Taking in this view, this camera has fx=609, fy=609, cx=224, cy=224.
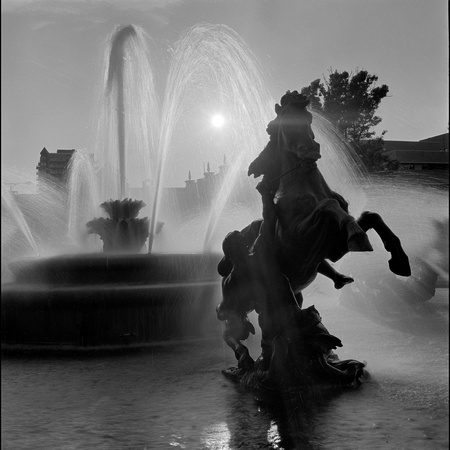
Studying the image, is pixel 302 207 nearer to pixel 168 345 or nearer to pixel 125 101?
pixel 168 345

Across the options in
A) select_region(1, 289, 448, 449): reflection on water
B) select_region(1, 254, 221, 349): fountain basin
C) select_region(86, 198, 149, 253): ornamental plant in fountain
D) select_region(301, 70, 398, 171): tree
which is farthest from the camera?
select_region(301, 70, 398, 171): tree

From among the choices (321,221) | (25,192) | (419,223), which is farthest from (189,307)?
(25,192)

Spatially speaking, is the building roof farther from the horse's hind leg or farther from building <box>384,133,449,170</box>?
the horse's hind leg

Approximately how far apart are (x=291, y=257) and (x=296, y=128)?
3.40ft

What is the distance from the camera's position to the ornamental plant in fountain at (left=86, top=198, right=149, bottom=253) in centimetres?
923

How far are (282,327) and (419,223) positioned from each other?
22.3 ft

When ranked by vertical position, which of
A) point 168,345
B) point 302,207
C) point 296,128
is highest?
point 296,128

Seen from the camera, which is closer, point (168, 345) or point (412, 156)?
point (168, 345)

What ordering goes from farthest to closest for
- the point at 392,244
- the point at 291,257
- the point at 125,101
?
the point at 125,101, the point at 291,257, the point at 392,244

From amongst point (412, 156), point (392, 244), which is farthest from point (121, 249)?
point (412, 156)

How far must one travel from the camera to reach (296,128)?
4.90 meters

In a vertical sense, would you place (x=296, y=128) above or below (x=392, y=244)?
above

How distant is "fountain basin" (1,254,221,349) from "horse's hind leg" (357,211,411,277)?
334cm

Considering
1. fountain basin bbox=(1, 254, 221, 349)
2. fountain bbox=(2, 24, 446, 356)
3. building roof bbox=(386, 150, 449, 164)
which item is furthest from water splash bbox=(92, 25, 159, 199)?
building roof bbox=(386, 150, 449, 164)
